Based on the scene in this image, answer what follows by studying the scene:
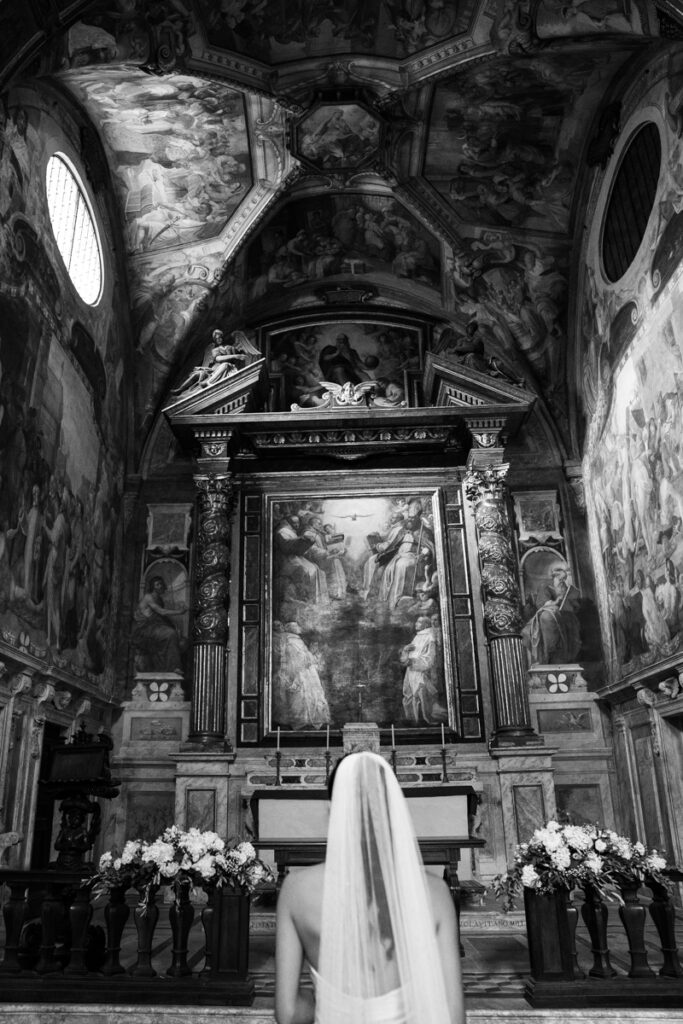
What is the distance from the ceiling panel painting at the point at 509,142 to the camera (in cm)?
1095

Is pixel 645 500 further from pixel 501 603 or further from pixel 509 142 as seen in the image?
pixel 509 142

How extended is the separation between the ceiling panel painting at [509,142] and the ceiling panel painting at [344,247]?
123cm

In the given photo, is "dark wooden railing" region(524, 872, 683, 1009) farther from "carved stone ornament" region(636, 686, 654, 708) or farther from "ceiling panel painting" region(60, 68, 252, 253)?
"ceiling panel painting" region(60, 68, 252, 253)

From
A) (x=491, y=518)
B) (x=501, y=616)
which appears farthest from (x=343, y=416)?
(x=501, y=616)

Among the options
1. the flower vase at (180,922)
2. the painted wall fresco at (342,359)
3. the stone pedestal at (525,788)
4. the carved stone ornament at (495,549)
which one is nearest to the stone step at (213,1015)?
the flower vase at (180,922)

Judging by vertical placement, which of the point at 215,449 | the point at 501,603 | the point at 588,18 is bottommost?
the point at 501,603

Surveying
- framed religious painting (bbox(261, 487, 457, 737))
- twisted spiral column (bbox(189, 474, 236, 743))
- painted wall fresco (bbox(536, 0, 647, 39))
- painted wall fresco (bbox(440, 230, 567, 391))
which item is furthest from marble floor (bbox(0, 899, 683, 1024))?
painted wall fresco (bbox(536, 0, 647, 39))

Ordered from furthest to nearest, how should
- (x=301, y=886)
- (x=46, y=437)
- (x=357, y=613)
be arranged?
(x=357, y=613), (x=46, y=437), (x=301, y=886)

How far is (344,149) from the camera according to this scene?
12102mm

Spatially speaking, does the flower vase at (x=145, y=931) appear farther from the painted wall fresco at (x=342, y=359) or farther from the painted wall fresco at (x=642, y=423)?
the painted wall fresco at (x=342, y=359)

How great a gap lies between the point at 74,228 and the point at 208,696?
6.84m

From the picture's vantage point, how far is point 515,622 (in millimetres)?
11703

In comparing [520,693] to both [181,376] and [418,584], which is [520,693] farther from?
[181,376]

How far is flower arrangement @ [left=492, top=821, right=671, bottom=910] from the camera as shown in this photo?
5273mm
